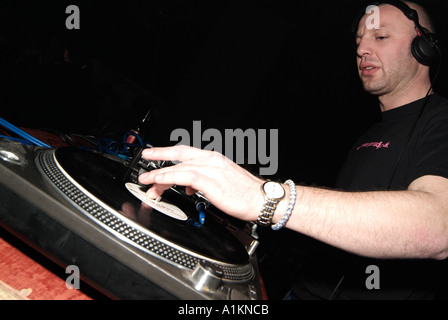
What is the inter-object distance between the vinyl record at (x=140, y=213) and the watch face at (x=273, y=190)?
198mm

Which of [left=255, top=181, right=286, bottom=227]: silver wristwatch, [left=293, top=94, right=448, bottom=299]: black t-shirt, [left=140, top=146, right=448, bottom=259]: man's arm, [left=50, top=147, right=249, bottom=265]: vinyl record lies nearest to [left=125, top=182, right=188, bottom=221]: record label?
[left=50, top=147, right=249, bottom=265]: vinyl record

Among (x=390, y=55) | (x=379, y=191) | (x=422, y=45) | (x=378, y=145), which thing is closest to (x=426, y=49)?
(x=422, y=45)

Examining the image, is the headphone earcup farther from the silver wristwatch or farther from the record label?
the record label

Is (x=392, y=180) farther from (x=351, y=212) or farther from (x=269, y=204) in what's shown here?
(x=269, y=204)

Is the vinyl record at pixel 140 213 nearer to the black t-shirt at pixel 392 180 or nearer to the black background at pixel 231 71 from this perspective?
the black t-shirt at pixel 392 180

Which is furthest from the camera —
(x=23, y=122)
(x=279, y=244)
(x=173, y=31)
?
(x=173, y=31)

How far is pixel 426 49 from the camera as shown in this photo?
1159 millimetres

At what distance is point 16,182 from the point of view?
463mm

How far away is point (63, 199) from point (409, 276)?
1195 millimetres

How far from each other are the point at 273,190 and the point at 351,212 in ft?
0.56

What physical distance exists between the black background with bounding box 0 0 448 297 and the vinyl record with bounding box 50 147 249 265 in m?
0.95

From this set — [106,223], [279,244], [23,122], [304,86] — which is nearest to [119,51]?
[23,122]
